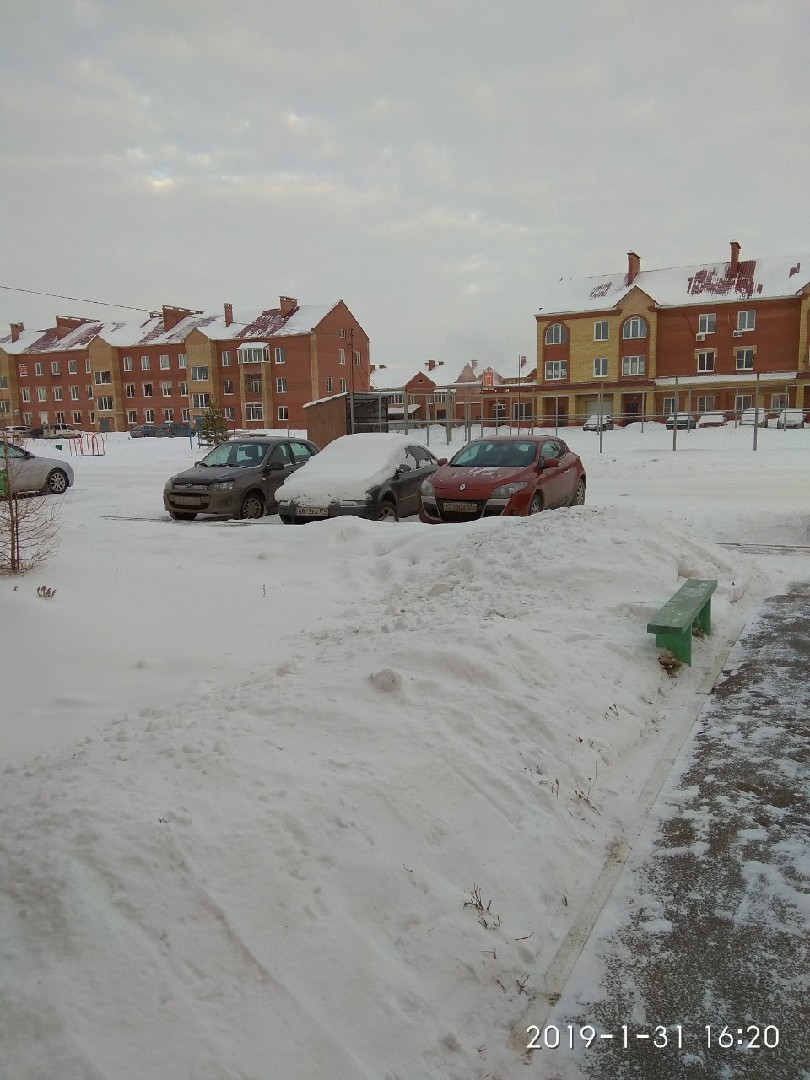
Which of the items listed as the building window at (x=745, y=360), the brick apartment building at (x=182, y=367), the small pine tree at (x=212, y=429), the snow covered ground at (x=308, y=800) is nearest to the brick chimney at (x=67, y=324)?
the brick apartment building at (x=182, y=367)

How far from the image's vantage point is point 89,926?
7.66ft

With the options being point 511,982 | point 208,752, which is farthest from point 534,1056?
point 208,752

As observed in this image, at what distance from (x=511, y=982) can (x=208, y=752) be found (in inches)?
60.7

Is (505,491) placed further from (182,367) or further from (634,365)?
(182,367)

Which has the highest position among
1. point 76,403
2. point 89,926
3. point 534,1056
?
point 76,403

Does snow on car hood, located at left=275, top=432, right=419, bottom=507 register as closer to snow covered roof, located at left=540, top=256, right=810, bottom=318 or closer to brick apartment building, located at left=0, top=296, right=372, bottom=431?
snow covered roof, located at left=540, top=256, right=810, bottom=318

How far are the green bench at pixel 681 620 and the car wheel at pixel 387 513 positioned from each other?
6.31 metres

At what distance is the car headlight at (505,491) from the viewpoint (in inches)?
426

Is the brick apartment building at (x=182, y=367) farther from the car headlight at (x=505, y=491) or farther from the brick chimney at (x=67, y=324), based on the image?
the car headlight at (x=505, y=491)

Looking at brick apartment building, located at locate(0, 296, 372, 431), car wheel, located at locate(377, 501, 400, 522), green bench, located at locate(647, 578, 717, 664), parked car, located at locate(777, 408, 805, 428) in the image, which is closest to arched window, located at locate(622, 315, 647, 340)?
parked car, located at locate(777, 408, 805, 428)

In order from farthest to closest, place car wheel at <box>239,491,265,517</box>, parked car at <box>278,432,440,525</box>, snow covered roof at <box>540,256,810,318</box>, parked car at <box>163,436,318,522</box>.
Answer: snow covered roof at <box>540,256,810,318</box>, car wheel at <box>239,491,265,517</box>, parked car at <box>163,436,318,522</box>, parked car at <box>278,432,440,525</box>

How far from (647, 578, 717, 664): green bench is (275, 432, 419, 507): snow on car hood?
6.29m

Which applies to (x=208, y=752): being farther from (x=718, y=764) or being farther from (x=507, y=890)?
(x=718, y=764)

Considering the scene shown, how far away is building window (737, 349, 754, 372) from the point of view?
49.0m
